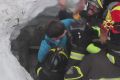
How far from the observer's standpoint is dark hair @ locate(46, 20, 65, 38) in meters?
3.57

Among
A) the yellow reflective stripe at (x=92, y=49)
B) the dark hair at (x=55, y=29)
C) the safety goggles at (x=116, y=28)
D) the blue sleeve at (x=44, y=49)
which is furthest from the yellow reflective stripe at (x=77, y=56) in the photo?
the safety goggles at (x=116, y=28)

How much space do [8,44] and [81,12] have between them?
863 millimetres

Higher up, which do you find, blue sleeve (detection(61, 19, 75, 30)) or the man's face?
the man's face

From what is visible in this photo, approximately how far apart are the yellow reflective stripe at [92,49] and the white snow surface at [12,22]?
0.51 metres

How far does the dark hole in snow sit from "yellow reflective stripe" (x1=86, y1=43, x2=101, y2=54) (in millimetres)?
562

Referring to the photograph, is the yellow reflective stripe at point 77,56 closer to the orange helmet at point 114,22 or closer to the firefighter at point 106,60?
the firefighter at point 106,60

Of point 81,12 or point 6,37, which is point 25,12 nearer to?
point 6,37

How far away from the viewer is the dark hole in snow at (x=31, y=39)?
3709 mm

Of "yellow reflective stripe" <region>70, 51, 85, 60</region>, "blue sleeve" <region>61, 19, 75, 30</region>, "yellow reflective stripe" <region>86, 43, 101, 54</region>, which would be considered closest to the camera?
"yellow reflective stripe" <region>86, 43, 101, 54</region>

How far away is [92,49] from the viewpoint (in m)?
3.41

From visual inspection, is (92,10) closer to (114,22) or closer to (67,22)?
(67,22)

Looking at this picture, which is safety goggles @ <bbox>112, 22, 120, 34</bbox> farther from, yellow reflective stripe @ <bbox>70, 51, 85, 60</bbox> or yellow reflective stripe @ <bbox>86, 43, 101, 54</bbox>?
yellow reflective stripe @ <bbox>70, 51, 85, 60</bbox>

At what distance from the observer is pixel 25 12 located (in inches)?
141

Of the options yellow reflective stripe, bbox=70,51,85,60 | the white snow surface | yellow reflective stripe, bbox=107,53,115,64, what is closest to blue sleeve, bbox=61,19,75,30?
the white snow surface
